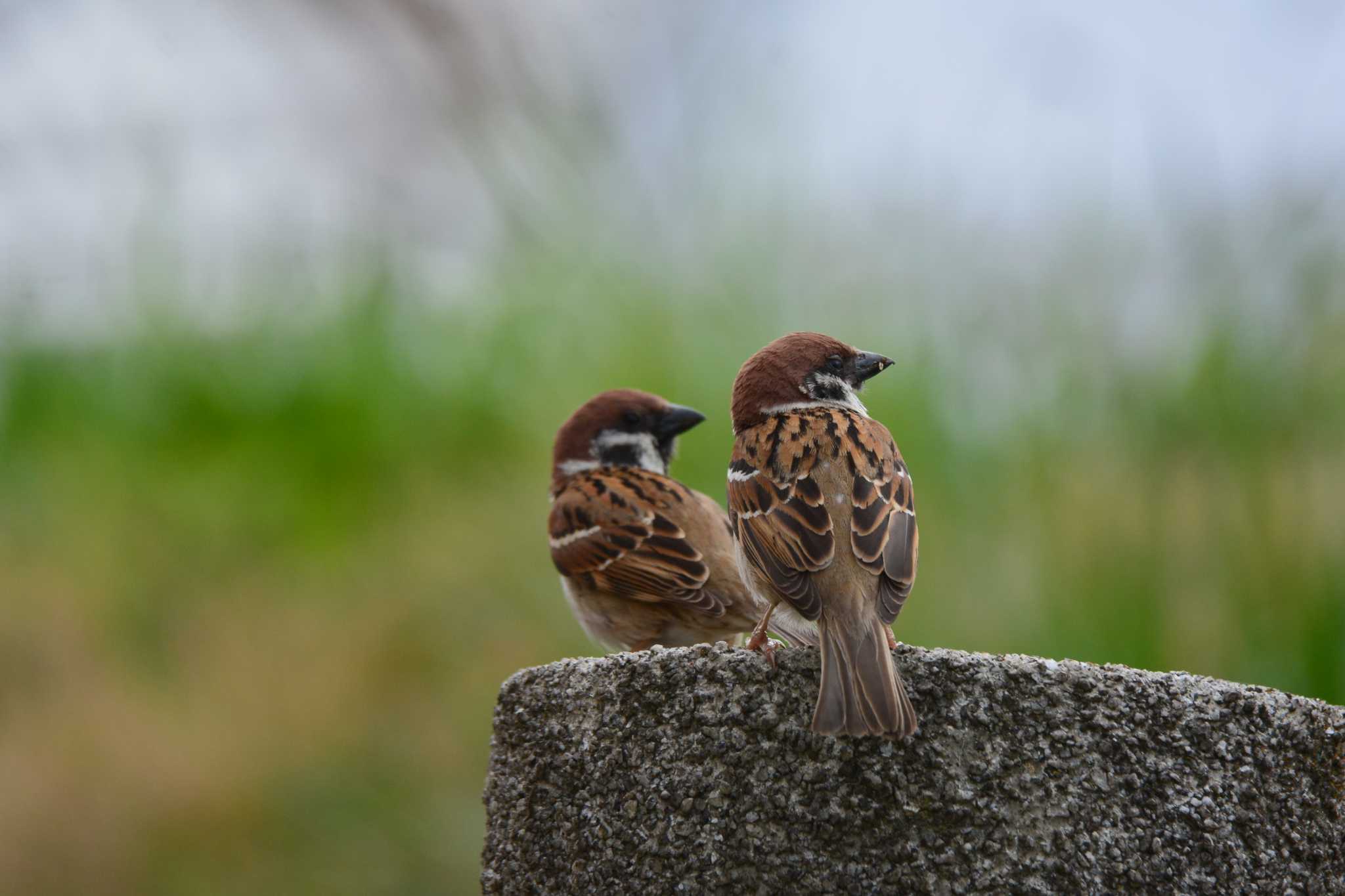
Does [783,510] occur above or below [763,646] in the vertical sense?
above

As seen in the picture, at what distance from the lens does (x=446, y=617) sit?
208 inches

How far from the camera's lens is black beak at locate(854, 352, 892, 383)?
294cm

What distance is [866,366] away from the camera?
298 cm

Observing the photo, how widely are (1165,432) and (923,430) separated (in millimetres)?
877

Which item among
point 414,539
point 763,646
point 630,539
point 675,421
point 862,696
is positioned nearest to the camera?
point 862,696

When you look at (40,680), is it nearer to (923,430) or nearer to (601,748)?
(923,430)

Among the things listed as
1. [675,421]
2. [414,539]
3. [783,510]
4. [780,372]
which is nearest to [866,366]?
[780,372]

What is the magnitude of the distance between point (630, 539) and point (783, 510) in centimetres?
121

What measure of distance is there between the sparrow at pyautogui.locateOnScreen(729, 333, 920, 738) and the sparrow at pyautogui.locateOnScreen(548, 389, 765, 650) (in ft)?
1.89

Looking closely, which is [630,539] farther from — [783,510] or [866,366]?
[783,510]

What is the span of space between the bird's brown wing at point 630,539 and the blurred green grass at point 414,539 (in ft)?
4.40

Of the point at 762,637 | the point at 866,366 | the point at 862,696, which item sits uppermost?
the point at 866,366

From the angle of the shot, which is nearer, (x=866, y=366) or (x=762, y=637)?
(x=762, y=637)

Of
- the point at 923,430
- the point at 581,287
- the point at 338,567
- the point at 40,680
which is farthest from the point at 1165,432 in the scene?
the point at 40,680
